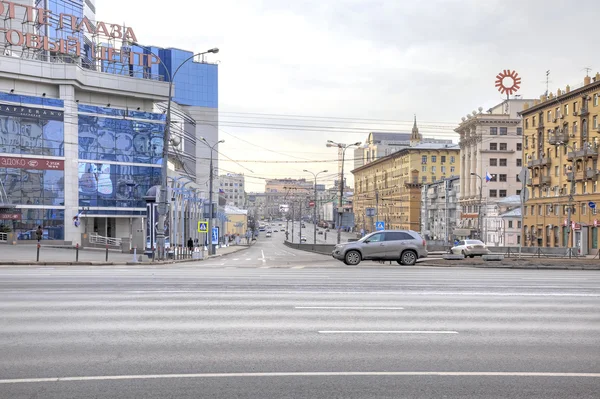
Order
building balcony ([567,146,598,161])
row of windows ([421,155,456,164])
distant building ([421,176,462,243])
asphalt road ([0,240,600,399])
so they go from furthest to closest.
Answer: row of windows ([421,155,456,164])
distant building ([421,176,462,243])
building balcony ([567,146,598,161])
asphalt road ([0,240,600,399])

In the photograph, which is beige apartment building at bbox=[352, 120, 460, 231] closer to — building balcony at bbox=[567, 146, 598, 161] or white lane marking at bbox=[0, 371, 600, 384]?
building balcony at bbox=[567, 146, 598, 161]

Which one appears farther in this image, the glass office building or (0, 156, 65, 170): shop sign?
the glass office building

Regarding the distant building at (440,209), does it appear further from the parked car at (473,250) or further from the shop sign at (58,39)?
the shop sign at (58,39)

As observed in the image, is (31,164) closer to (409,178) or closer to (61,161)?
(61,161)

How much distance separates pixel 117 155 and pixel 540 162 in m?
54.3

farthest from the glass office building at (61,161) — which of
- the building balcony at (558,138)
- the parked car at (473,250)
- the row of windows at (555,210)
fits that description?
the row of windows at (555,210)

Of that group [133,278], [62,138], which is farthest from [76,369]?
[62,138]

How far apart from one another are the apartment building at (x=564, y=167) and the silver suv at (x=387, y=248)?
3751 centimetres

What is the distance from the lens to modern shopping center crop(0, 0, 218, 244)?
55406mm

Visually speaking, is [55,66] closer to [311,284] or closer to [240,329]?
[311,284]

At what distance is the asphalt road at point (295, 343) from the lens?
22.9ft

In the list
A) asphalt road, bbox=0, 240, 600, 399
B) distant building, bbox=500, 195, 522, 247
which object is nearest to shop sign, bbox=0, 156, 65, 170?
asphalt road, bbox=0, 240, 600, 399

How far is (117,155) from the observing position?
208 ft

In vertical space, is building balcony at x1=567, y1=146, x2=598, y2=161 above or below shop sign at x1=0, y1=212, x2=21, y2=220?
above
